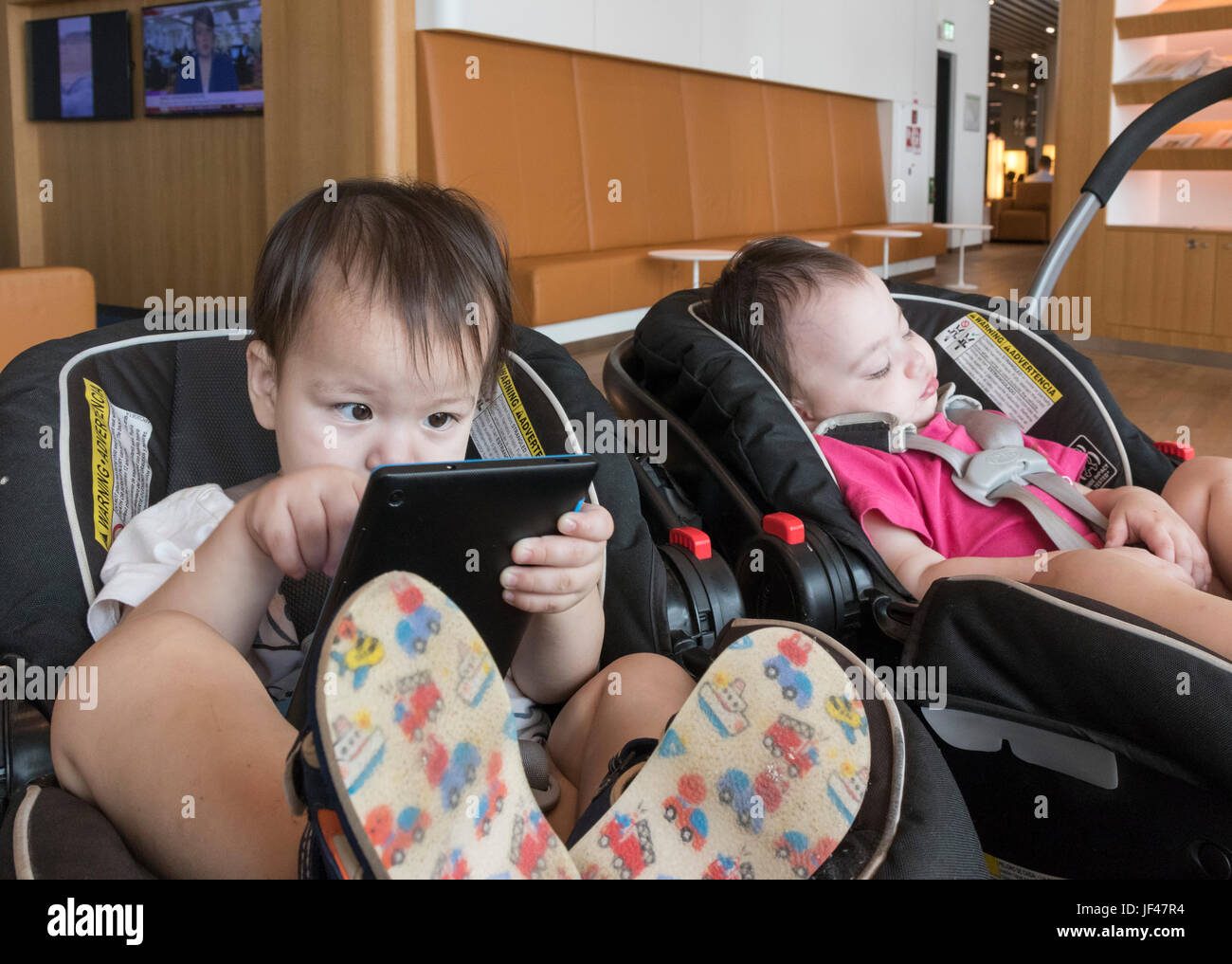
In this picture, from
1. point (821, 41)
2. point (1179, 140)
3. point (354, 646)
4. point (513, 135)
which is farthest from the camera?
point (821, 41)

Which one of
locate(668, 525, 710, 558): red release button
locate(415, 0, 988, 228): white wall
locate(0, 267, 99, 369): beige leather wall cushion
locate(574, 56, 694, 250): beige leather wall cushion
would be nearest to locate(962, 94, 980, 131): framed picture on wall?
locate(415, 0, 988, 228): white wall

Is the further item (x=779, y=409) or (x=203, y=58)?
(x=203, y=58)

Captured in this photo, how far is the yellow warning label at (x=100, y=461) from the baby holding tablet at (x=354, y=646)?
51mm

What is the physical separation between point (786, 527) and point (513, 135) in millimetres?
4363

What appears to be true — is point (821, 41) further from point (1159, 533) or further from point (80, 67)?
point (1159, 533)

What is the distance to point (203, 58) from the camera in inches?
229

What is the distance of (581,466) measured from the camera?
844 mm

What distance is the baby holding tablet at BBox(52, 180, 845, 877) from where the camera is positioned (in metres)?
0.55

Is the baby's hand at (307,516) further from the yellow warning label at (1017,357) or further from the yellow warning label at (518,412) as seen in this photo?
the yellow warning label at (1017,357)

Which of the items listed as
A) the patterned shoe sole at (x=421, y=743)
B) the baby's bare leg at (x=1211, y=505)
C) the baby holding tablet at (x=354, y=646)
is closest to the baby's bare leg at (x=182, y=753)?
the baby holding tablet at (x=354, y=646)

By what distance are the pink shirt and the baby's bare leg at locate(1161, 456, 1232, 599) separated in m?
0.11

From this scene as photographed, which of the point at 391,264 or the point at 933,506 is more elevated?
the point at 391,264

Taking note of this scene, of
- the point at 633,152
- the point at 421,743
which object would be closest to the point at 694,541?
the point at 421,743

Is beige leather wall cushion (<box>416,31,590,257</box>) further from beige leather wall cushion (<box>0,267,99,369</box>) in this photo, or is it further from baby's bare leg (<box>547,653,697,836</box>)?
baby's bare leg (<box>547,653,697,836</box>)
